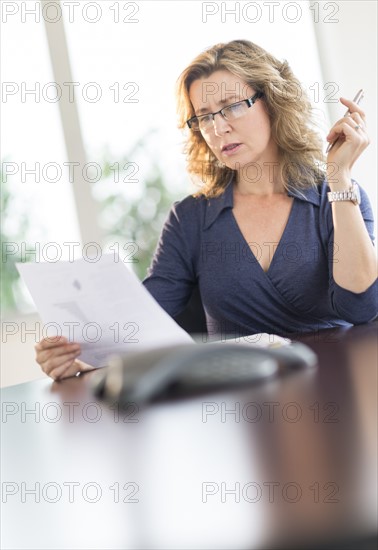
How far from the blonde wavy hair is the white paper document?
0.77m

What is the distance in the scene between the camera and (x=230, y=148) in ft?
6.70

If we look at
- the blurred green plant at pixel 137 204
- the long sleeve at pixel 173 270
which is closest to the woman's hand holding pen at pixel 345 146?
the long sleeve at pixel 173 270

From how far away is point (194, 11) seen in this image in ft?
15.0

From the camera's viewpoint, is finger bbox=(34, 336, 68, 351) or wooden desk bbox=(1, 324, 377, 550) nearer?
wooden desk bbox=(1, 324, 377, 550)

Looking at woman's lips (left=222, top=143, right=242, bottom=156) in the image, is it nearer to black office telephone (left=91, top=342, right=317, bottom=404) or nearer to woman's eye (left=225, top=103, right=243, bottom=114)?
woman's eye (left=225, top=103, right=243, bottom=114)

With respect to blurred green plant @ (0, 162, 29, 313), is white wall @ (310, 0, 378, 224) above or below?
above

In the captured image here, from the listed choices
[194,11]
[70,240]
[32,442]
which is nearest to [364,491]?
[32,442]

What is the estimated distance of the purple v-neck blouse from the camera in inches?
74.5

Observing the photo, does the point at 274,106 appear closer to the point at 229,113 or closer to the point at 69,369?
the point at 229,113

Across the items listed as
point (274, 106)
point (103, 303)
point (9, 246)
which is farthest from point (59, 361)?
point (9, 246)

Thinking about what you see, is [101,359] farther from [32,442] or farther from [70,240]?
[70,240]

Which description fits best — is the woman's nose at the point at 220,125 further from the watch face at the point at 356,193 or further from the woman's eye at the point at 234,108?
the watch face at the point at 356,193

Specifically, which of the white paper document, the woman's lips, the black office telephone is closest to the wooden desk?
the black office telephone

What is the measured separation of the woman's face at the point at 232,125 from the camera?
2.04 m
